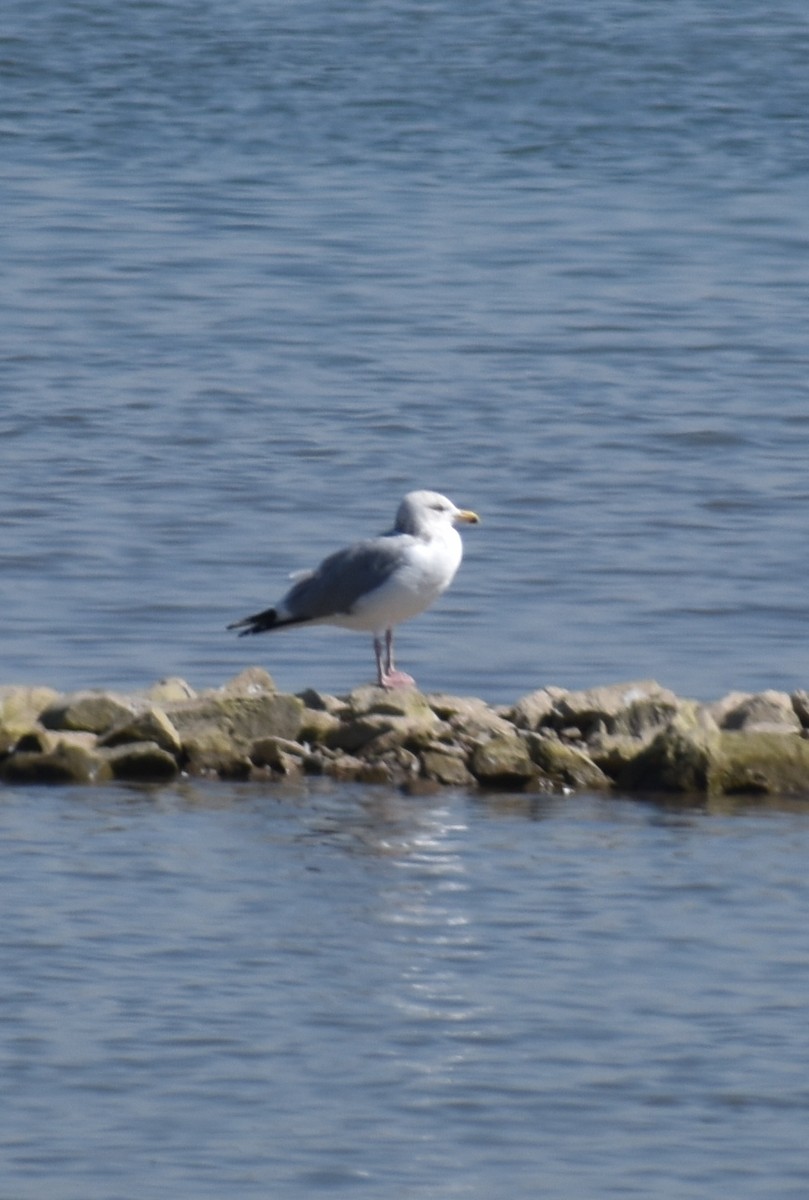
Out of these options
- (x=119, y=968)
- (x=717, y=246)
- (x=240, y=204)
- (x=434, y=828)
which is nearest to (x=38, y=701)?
(x=434, y=828)

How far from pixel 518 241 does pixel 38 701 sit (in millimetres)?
13994

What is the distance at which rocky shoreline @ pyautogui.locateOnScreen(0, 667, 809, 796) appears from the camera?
875 cm

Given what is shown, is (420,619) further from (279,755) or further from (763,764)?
(763,764)

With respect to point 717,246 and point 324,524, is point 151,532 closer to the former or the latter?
point 324,524

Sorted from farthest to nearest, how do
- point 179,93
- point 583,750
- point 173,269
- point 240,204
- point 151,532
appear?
point 179,93
point 240,204
point 173,269
point 151,532
point 583,750

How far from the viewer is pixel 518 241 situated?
22625mm

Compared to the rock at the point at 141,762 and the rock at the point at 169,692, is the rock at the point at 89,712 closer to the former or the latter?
the rock at the point at 141,762

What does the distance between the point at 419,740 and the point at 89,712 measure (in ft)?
3.26

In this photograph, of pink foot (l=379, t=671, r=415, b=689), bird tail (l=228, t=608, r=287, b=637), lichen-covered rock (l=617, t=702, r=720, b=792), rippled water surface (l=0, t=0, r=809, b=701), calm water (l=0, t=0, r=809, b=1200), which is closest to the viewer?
calm water (l=0, t=0, r=809, b=1200)

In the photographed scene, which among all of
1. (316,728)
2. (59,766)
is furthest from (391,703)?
(59,766)

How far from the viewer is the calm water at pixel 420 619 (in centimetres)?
625

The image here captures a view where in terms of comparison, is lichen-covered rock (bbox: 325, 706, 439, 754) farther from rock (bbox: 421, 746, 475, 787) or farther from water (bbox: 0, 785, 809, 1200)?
water (bbox: 0, 785, 809, 1200)

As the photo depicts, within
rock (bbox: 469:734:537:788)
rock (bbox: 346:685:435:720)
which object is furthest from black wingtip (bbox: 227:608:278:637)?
rock (bbox: 469:734:537:788)

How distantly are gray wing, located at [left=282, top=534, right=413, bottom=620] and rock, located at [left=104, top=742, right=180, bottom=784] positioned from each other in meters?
0.88
